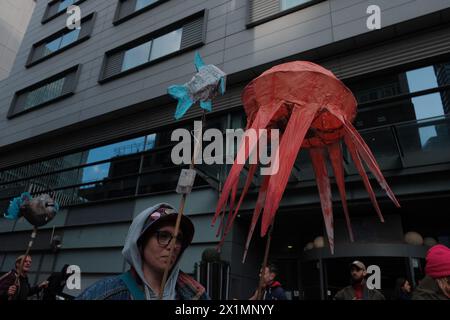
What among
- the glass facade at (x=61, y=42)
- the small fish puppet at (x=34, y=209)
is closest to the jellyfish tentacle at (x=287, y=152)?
the small fish puppet at (x=34, y=209)

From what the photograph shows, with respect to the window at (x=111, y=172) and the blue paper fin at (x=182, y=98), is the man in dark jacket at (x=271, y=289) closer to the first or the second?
the blue paper fin at (x=182, y=98)

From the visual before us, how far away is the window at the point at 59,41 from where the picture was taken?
16641mm

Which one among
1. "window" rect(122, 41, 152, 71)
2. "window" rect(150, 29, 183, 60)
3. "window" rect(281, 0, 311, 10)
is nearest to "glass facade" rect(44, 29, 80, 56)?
"window" rect(122, 41, 152, 71)

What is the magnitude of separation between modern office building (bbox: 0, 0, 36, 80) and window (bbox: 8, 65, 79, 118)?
11.1 meters

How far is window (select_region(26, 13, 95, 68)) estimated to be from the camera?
1664 cm

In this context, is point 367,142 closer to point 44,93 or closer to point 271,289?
point 271,289

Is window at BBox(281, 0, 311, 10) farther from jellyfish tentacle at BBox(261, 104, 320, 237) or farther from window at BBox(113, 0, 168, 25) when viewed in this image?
jellyfish tentacle at BBox(261, 104, 320, 237)

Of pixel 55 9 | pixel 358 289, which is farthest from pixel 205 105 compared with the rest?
pixel 55 9

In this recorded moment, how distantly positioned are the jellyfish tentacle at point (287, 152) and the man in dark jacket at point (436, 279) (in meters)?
1.41

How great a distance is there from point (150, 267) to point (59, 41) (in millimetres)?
19480

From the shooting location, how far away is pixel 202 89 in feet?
10.4

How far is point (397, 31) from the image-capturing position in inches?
336
